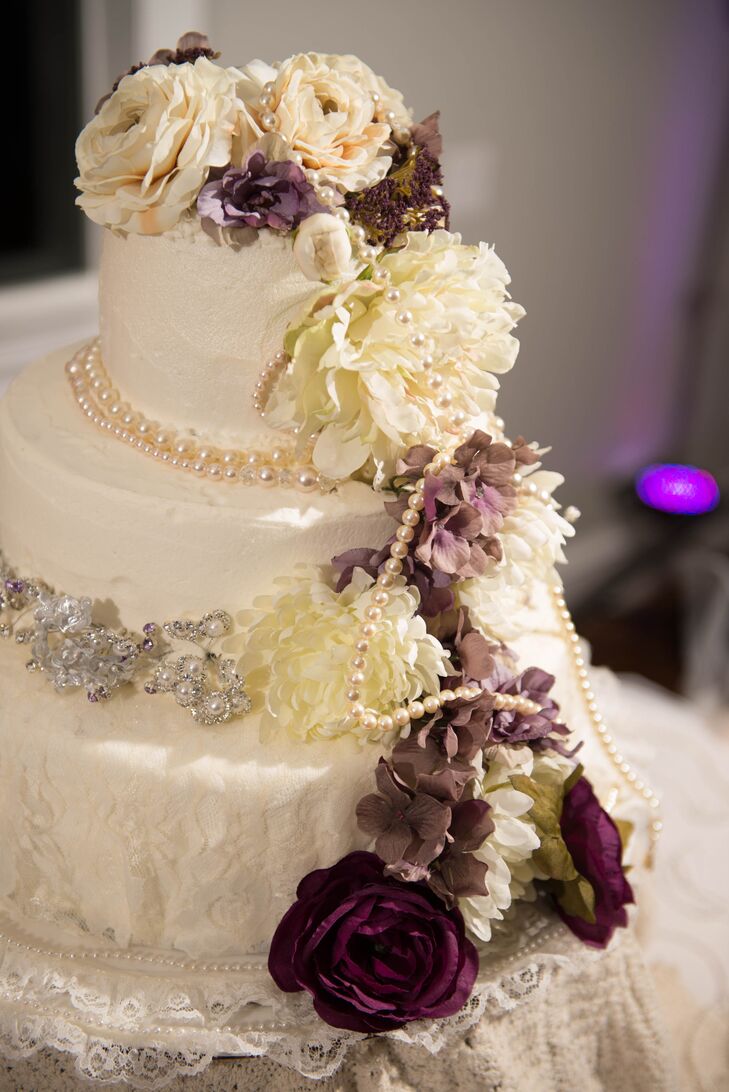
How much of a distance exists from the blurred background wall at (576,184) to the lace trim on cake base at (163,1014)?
1303 millimetres

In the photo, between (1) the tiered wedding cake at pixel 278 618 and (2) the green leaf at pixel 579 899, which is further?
(2) the green leaf at pixel 579 899

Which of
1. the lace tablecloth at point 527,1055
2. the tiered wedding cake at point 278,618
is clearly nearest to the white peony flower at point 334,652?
the tiered wedding cake at point 278,618

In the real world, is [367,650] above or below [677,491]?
above

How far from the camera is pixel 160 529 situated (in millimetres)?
1041

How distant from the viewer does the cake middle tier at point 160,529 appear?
1041 mm

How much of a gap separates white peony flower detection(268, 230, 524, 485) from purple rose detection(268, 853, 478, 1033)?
1.33 feet

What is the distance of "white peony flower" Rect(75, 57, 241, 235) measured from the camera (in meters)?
0.97

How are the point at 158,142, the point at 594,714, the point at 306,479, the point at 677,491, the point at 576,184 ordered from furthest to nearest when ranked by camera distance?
the point at 677,491 < the point at 576,184 < the point at 594,714 < the point at 306,479 < the point at 158,142

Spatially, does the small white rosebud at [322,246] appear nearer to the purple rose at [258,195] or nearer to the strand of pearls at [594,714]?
the purple rose at [258,195]

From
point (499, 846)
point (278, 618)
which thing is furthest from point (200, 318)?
point (499, 846)

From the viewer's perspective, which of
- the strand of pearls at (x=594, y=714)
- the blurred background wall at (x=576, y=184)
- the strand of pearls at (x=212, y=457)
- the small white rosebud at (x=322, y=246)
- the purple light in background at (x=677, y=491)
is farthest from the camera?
the purple light in background at (x=677, y=491)

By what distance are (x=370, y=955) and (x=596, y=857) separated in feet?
0.88

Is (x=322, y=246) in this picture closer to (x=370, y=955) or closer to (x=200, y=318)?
(x=200, y=318)

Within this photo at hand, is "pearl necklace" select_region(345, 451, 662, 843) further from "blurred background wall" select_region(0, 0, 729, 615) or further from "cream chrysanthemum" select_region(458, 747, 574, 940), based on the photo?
"blurred background wall" select_region(0, 0, 729, 615)
